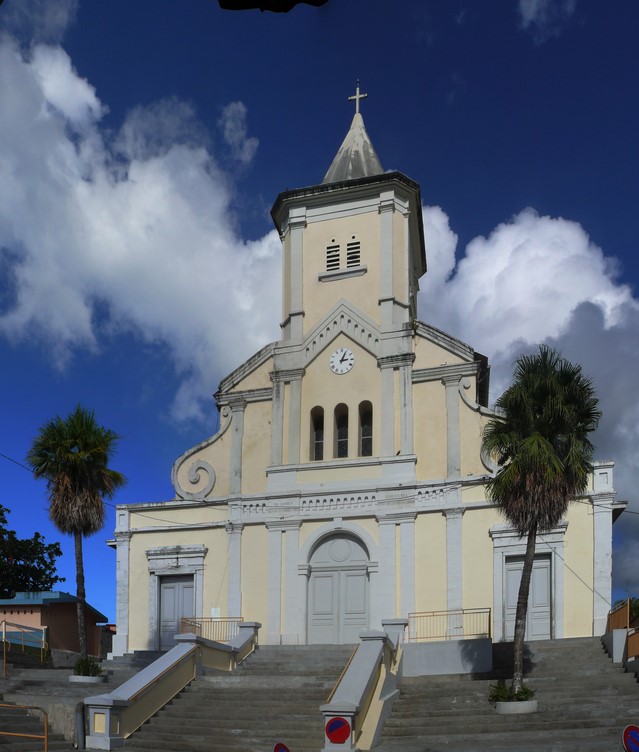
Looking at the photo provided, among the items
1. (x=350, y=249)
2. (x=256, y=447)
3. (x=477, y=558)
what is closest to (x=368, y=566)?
(x=477, y=558)

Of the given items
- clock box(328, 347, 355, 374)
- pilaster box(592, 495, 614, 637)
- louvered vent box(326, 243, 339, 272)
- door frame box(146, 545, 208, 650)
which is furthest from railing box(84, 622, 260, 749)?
Answer: louvered vent box(326, 243, 339, 272)

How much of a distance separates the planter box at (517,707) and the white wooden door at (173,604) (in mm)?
12410

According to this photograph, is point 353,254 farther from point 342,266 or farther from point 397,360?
point 397,360

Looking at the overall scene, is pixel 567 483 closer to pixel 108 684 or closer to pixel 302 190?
pixel 108 684

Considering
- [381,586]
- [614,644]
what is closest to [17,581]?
[381,586]

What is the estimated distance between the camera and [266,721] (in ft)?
60.7

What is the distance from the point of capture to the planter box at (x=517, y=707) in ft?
59.3

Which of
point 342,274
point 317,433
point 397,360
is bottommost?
point 317,433

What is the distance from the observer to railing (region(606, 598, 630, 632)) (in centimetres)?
2182

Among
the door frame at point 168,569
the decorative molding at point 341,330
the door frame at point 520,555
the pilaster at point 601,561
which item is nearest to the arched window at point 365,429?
the decorative molding at point 341,330

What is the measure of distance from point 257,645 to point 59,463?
7.35 metres

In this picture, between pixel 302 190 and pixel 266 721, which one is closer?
pixel 266 721

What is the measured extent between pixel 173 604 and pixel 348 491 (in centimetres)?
640

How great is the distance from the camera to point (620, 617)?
22.4 m
